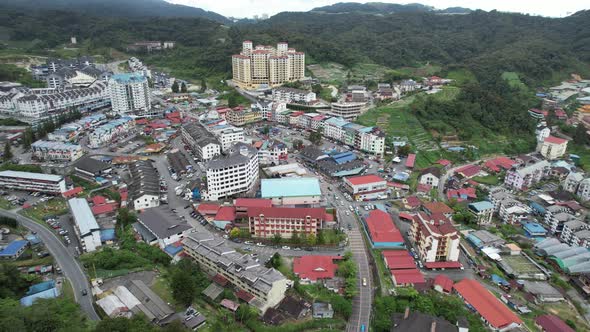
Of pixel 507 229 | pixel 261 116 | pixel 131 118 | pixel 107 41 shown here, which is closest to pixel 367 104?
pixel 261 116

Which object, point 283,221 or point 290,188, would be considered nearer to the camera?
point 283,221

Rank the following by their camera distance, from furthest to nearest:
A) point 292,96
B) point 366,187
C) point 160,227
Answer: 1. point 292,96
2. point 366,187
3. point 160,227

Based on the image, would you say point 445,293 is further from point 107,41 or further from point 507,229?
point 107,41

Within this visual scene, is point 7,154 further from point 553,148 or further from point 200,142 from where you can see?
point 553,148

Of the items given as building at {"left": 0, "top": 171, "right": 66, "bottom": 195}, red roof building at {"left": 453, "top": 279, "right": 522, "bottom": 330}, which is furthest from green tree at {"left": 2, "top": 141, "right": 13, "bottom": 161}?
red roof building at {"left": 453, "top": 279, "right": 522, "bottom": 330}

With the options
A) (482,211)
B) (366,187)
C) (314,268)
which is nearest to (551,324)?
(482,211)
